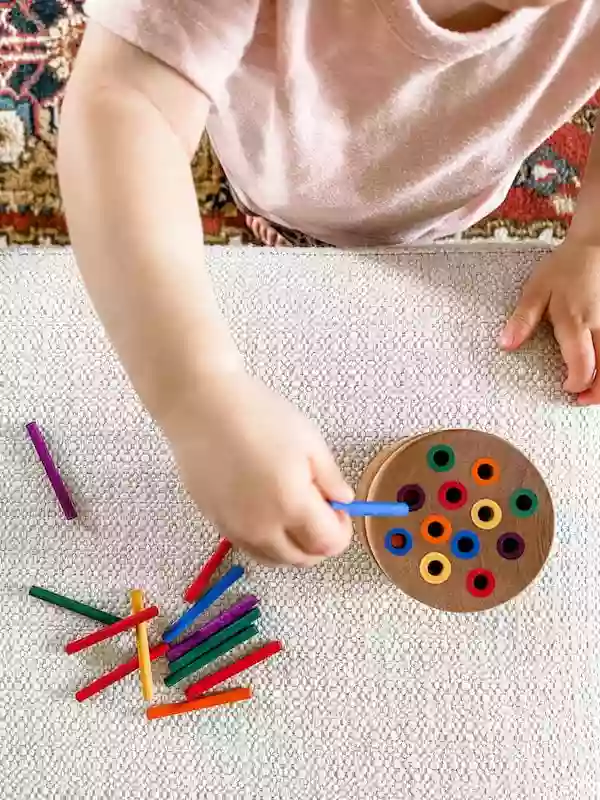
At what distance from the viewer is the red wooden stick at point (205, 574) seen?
45 cm

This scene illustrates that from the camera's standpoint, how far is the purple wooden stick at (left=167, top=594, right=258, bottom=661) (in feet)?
1.46

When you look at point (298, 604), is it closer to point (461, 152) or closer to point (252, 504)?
point (252, 504)

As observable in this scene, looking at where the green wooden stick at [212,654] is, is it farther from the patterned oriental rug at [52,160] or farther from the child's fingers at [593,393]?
the patterned oriental rug at [52,160]

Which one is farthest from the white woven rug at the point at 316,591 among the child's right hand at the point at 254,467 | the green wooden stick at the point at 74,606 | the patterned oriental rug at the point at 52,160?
the patterned oriental rug at the point at 52,160

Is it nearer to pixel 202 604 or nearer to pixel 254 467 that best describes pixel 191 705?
pixel 202 604

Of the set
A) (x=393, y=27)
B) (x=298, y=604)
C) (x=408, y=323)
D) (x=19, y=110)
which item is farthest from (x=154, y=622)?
(x=19, y=110)

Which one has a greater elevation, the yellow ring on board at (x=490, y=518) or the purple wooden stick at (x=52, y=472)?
the yellow ring on board at (x=490, y=518)

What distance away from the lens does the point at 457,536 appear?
437 mm

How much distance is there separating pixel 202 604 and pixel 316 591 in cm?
6

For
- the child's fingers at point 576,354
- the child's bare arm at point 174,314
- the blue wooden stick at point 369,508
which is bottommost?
the blue wooden stick at point 369,508

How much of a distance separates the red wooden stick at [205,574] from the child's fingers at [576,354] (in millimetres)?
203

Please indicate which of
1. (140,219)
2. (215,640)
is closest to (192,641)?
(215,640)

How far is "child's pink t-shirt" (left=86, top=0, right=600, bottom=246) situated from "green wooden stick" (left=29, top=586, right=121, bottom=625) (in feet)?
0.84

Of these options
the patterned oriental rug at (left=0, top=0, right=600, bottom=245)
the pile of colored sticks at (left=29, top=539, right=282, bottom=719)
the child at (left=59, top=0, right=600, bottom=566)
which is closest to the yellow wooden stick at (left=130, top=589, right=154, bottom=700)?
the pile of colored sticks at (left=29, top=539, right=282, bottom=719)
